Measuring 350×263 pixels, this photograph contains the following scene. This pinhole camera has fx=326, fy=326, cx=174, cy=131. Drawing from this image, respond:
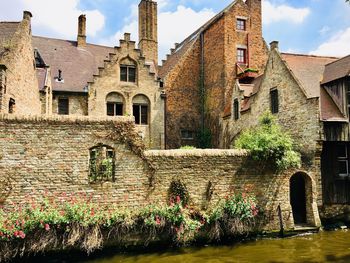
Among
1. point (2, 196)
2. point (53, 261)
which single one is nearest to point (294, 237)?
point (53, 261)

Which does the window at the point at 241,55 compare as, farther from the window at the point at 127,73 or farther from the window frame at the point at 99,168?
the window frame at the point at 99,168

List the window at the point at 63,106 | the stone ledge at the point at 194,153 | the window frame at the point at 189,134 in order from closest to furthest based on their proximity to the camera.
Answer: the stone ledge at the point at 194,153
the window at the point at 63,106
the window frame at the point at 189,134

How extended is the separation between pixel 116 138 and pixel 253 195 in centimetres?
561

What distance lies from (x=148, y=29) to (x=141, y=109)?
833 centimetres

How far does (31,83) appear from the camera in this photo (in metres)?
16.5

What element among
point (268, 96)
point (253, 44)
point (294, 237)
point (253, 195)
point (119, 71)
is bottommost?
point (294, 237)

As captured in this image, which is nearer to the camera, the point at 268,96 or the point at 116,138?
the point at 116,138

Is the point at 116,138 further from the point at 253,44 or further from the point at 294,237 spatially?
the point at 253,44

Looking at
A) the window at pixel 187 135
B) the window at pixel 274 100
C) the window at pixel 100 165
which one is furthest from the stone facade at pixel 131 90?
the window at pixel 100 165

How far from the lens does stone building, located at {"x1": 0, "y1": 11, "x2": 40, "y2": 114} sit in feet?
43.1

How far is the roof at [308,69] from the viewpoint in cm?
1522

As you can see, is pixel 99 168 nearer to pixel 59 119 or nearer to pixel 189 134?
pixel 59 119

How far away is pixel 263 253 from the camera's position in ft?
34.2

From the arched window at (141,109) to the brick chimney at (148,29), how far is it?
6.03 meters
